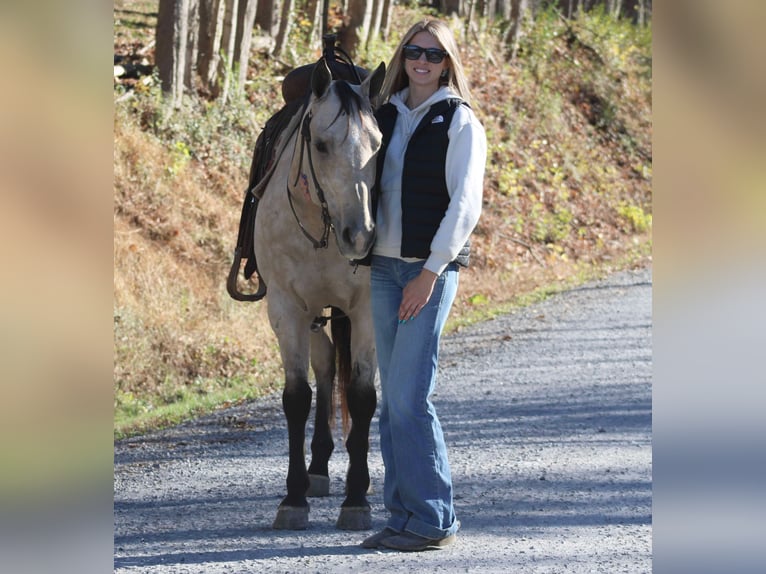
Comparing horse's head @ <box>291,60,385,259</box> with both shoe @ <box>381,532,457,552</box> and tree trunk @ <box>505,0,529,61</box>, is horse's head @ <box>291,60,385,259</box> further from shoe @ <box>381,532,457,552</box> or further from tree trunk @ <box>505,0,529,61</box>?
tree trunk @ <box>505,0,529,61</box>

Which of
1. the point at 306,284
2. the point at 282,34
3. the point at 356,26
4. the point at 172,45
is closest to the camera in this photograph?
the point at 306,284

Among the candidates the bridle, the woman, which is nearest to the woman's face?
the woman

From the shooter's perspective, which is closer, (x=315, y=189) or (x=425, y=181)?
(x=425, y=181)

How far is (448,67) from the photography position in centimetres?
486

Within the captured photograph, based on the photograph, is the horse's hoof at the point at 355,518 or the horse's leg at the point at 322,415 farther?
the horse's leg at the point at 322,415

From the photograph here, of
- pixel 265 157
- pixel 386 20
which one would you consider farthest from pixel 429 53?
pixel 386 20

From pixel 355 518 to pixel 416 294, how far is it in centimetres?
134

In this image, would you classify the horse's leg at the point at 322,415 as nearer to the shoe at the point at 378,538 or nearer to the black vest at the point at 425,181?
the shoe at the point at 378,538

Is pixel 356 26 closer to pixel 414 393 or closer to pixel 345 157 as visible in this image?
pixel 345 157

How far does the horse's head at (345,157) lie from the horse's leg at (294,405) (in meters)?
0.87

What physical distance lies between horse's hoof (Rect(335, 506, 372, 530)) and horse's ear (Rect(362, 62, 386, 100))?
2051 millimetres

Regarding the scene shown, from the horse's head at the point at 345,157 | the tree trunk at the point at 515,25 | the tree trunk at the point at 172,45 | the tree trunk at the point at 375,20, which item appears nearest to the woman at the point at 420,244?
the horse's head at the point at 345,157

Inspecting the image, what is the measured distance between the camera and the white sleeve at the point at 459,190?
4.62 meters
